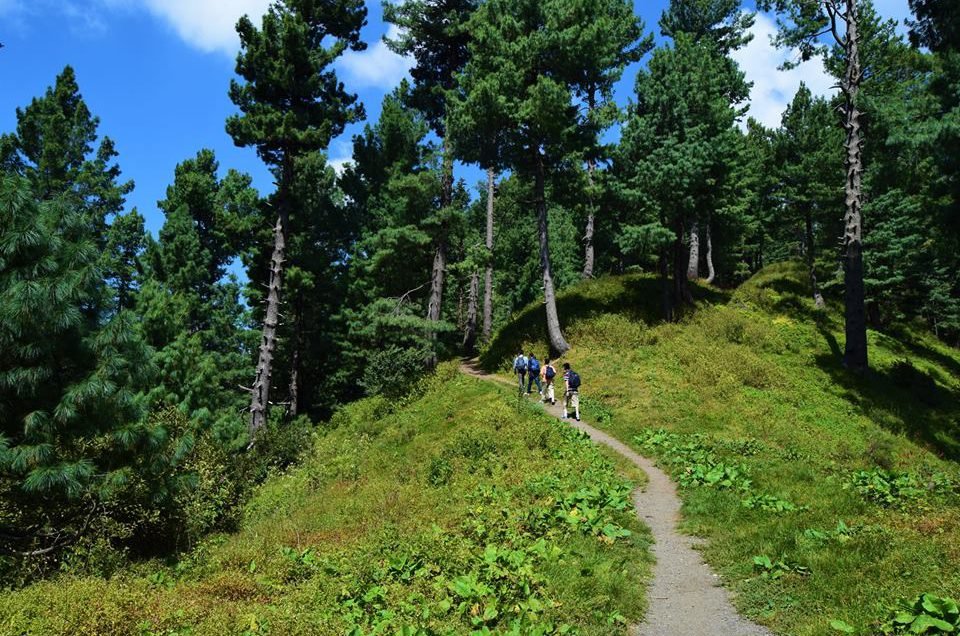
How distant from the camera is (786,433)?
15180 millimetres

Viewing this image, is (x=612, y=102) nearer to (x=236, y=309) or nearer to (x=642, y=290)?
(x=642, y=290)

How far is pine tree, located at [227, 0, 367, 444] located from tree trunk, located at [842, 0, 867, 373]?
66.0ft

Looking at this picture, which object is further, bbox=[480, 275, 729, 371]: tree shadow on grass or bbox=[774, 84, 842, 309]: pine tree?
bbox=[774, 84, 842, 309]: pine tree

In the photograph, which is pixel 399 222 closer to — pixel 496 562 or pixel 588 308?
pixel 588 308

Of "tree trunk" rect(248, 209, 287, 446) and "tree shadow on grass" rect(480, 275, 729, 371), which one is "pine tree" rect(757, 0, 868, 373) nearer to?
"tree shadow on grass" rect(480, 275, 729, 371)

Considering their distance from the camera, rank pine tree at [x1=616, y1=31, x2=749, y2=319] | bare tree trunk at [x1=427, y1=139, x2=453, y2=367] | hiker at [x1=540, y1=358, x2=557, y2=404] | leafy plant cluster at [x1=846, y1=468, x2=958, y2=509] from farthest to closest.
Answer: bare tree trunk at [x1=427, y1=139, x2=453, y2=367], pine tree at [x1=616, y1=31, x2=749, y2=319], hiker at [x1=540, y1=358, x2=557, y2=404], leafy plant cluster at [x1=846, y1=468, x2=958, y2=509]

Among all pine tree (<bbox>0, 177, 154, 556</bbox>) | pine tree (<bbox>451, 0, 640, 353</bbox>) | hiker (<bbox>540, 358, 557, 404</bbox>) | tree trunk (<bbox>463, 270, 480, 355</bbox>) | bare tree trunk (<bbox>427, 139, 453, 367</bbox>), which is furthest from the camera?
tree trunk (<bbox>463, 270, 480, 355</bbox>)

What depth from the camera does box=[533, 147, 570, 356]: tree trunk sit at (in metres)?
23.6

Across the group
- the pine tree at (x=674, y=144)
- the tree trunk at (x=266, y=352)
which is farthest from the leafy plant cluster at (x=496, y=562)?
the pine tree at (x=674, y=144)

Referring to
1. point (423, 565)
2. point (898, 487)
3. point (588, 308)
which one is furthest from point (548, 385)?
point (423, 565)

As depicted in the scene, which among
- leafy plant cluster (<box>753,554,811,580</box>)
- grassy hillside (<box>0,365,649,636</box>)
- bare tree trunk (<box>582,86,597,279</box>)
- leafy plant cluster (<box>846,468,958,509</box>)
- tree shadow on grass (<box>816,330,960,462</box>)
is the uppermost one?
bare tree trunk (<box>582,86,597,279</box>)

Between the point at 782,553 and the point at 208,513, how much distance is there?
12469 mm

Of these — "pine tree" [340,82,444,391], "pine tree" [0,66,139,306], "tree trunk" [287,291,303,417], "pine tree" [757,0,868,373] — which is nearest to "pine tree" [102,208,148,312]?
"pine tree" [0,66,139,306]

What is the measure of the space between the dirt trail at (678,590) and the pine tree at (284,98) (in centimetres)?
1717
